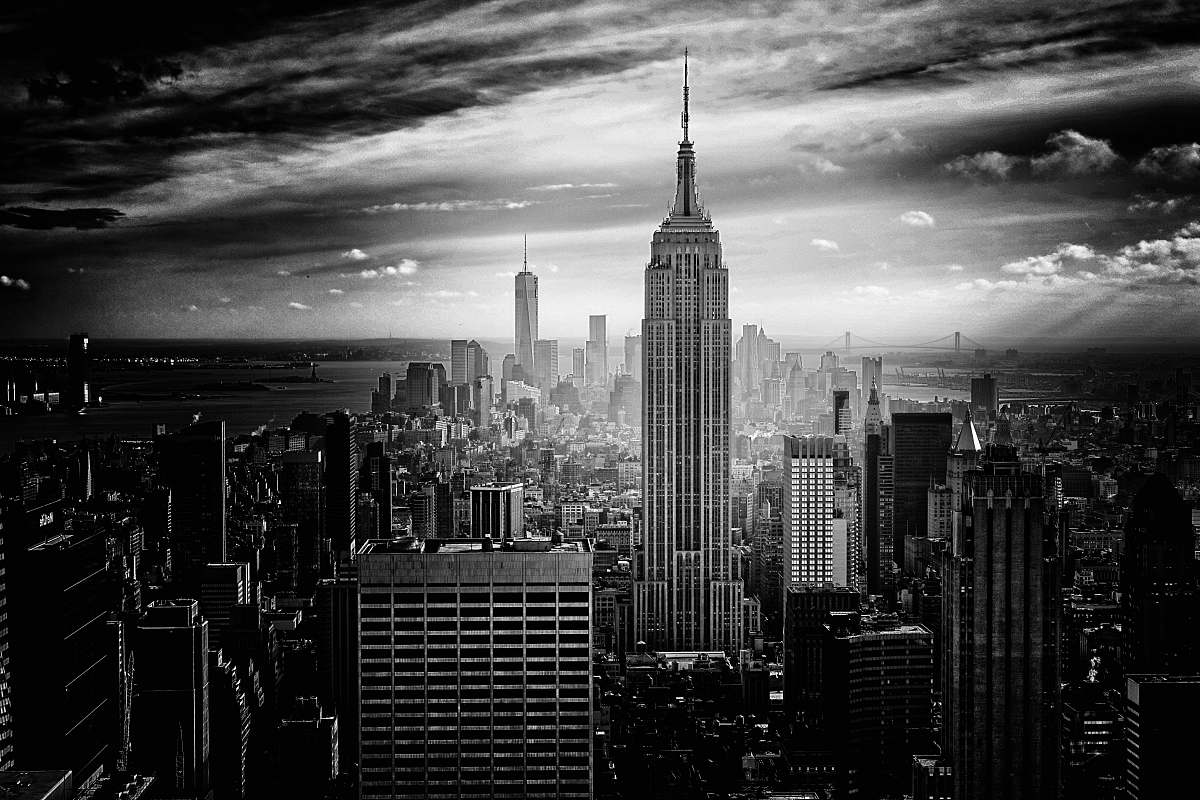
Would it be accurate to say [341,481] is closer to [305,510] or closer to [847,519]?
[305,510]

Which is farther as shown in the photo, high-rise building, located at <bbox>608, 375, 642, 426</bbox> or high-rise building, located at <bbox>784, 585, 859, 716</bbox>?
high-rise building, located at <bbox>608, 375, 642, 426</bbox>

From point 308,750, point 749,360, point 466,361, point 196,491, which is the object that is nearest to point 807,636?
point 749,360

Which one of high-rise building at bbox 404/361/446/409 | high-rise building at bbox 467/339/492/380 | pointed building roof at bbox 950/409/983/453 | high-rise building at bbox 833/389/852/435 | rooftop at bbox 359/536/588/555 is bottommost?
rooftop at bbox 359/536/588/555

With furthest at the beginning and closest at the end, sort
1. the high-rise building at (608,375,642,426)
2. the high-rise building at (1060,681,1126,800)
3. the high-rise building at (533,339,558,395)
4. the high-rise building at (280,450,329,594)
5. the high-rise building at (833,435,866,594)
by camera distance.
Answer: the high-rise building at (608,375,642,426)
the high-rise building at (833,435,866,594)
the high-rise building at (533,339,558,395)
the high-rise building at (280,450,329,594)
the high-rise building at (1060,681,1126,800)

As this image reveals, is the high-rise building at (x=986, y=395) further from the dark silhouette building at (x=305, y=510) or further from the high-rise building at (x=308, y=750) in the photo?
the high-rise building at (x=308, y=750)

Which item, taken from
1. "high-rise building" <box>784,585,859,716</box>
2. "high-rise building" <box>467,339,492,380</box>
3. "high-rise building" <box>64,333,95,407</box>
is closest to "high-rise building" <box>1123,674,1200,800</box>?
"high-rise building" <box>784,585,859,716</box>

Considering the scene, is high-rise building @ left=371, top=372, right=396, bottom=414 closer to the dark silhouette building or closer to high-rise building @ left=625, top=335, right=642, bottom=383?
the dark silhouette building
